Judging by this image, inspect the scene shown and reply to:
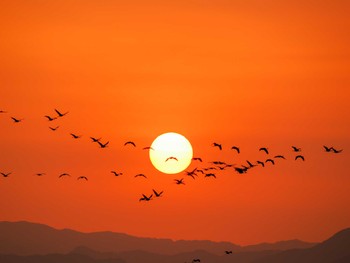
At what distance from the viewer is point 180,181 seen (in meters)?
147

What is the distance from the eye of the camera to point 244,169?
462 ft

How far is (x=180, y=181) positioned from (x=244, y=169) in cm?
1050
